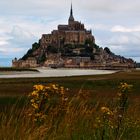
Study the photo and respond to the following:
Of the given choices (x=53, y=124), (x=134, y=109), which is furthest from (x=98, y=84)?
(x=53, y=124)

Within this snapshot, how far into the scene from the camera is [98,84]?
137 feet

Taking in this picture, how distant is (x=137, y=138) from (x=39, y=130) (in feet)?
7.28

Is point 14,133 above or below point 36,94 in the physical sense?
below

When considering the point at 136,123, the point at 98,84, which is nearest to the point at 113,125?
the point at 136,123

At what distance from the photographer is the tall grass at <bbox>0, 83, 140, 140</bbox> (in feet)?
23.9

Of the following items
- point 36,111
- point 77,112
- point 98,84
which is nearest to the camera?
point 36,111

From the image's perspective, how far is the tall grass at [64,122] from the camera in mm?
7270

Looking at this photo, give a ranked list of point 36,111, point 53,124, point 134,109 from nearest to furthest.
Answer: point 36,111, point 53,124, point 134,109

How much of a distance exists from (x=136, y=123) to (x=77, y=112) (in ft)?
4.01

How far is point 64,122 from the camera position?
8797 mm

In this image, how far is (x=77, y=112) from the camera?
31.7ft

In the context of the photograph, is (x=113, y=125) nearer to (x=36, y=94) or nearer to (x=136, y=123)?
(x=136, y=123)

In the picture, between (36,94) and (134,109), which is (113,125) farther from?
(134,109)

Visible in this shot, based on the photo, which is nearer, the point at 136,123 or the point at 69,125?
the point at 69,125
